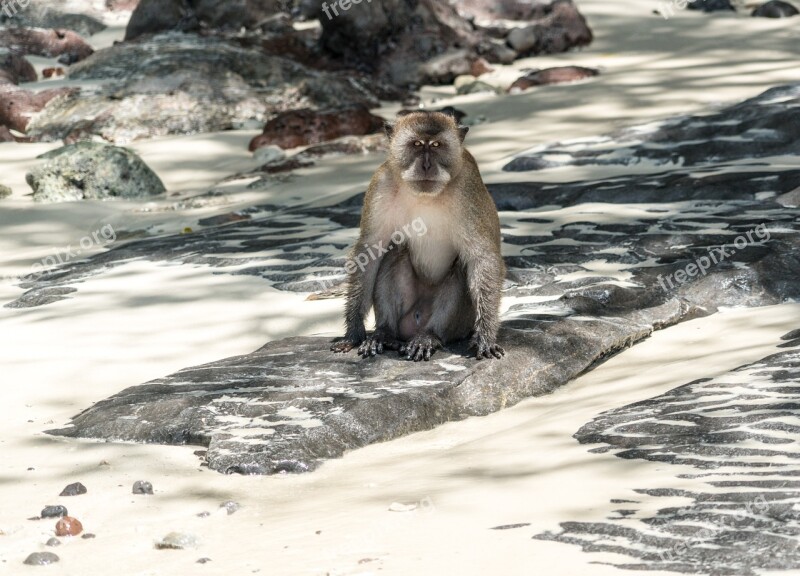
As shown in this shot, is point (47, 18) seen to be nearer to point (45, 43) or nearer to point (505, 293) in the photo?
point (45, 43)

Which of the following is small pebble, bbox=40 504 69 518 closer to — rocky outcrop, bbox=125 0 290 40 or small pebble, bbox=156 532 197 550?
small pebble, bbox=156 532 197 550

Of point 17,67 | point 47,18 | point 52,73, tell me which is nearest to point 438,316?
point 52,73

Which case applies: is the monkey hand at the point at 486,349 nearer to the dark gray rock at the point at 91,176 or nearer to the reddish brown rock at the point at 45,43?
the dark gray rock at the point at 91,176

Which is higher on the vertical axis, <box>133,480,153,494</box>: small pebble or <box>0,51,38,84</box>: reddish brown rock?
<box>0,51,38,84</box>: reddish brown rock

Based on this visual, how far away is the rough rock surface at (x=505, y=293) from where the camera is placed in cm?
551

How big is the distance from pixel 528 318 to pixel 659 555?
10.9ft

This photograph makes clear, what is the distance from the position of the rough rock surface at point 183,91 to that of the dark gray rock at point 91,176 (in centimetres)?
219

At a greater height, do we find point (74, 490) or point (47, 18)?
point (47, 18)

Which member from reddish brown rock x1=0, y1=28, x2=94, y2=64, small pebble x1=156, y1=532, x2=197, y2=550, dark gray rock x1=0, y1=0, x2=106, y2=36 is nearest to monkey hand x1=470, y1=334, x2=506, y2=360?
small pebble x1=156, y1=532, x2=197, y2=550

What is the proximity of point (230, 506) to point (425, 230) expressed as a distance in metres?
2.18

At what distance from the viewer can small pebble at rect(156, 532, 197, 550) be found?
420cm

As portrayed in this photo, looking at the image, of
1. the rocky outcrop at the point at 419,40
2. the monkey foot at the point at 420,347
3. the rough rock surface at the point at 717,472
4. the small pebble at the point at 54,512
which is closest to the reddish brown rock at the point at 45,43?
the rocky outcrop at the point at 419,40

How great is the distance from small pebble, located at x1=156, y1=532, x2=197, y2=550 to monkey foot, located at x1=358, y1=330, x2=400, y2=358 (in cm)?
221

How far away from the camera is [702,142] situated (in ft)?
37.2
